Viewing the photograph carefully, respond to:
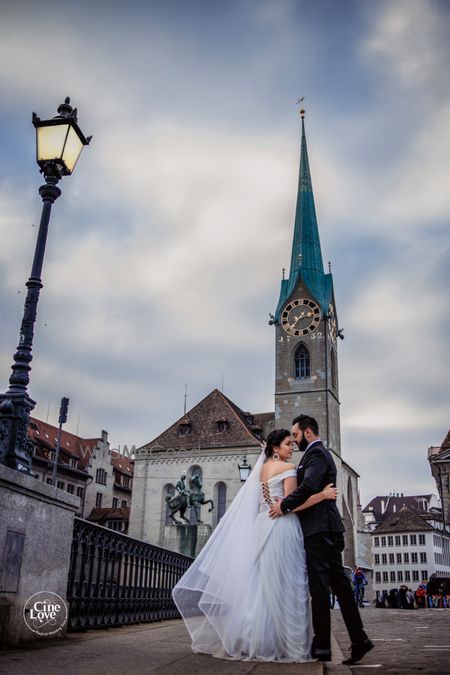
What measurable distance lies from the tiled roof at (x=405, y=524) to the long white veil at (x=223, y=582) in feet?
236

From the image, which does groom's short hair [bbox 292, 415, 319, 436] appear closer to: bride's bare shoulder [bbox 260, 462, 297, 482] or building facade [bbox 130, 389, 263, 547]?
bride's bare shoulder [bbox 260, 462, 297, 482]

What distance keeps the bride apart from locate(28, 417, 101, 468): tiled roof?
42878 millimetres

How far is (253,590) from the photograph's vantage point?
5.02 metres

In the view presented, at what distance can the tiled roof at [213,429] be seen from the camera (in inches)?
1635

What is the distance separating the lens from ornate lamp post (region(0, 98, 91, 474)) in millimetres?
5219

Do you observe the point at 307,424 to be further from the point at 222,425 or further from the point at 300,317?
the point at 300,317

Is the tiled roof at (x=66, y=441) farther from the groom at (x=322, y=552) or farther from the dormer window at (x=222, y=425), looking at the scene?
the groom at (x=322, y=552)

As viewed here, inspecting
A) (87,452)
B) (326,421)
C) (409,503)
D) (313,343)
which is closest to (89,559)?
(326,421)

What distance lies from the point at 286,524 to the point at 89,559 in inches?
116

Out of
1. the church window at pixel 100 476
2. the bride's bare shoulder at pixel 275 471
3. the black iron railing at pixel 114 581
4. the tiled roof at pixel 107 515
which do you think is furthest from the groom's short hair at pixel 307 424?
the church window at pixel 100 476

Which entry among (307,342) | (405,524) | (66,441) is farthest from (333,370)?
(405,524)

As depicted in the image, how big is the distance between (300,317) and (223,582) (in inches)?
1628

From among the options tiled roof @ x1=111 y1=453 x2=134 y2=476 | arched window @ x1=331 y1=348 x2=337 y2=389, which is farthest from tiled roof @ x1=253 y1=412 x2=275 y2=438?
tiled roof @ x1=111 y1=453 x2=134 y2=476

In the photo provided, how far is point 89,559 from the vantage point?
706cm
